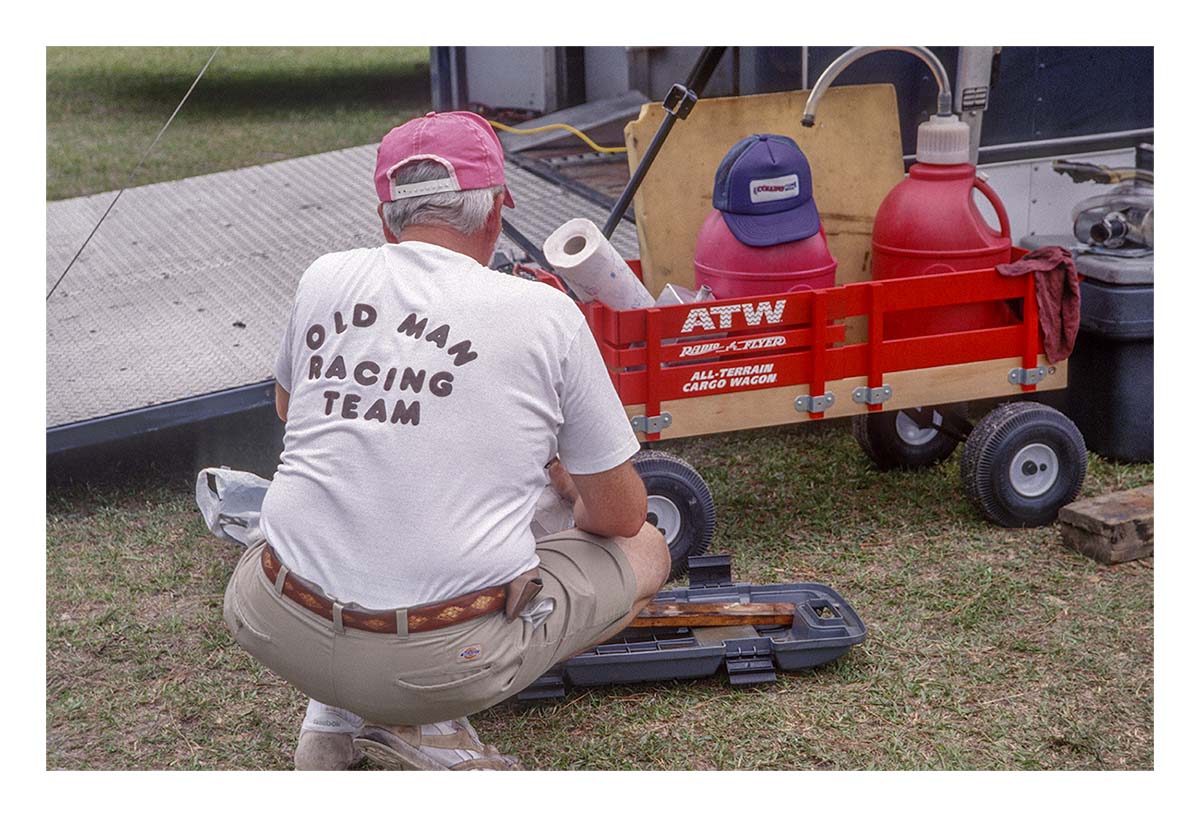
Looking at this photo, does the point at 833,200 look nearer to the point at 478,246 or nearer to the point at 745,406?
the point at 745,406

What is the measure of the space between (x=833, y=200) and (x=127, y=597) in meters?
2.39

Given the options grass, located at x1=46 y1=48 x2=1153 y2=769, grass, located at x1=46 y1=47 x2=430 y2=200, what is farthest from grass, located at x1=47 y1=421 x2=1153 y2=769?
grass, located at x1=46 y1=47 x2=430 y2=200

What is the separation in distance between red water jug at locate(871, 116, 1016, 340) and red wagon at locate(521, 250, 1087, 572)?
7 centimetres

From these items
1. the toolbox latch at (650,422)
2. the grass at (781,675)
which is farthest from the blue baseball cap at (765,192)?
Result: the grass at (781,675)

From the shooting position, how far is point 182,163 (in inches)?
340

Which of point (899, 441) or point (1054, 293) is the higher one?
point (1054, 293)

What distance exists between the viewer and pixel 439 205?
94.7 inches

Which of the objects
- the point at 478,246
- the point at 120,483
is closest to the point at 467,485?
the point at 478,246

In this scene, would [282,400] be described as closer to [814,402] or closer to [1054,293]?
[814,402]

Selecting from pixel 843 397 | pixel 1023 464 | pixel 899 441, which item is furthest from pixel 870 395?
pixel 899 441

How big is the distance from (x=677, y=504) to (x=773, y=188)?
2.93ft

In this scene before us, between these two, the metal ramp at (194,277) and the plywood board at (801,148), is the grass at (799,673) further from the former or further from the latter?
the plywood board at (801,148)

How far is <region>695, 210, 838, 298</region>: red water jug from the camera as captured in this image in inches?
145

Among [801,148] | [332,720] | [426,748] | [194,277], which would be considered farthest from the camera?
[194,277]
